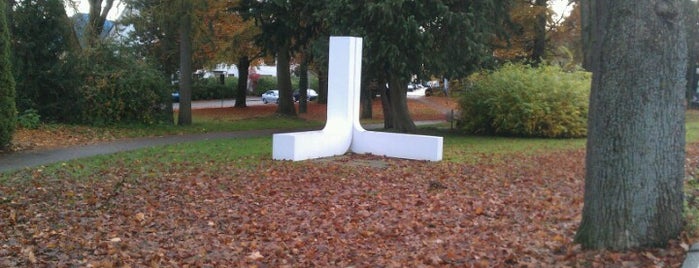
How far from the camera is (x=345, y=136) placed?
16797mm

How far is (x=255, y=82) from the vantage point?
237ft

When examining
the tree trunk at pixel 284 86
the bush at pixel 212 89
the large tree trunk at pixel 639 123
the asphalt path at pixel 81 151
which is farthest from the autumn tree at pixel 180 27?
the bush at pixel 212 89

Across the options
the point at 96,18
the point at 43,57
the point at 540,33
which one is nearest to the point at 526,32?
the point at 540,33

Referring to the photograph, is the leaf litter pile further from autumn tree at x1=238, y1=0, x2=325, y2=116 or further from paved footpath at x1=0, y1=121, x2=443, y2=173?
autumn tree at x1=238, y1=0, x2=325, y2=116

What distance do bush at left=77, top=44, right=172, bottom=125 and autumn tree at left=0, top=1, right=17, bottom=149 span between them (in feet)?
19.6

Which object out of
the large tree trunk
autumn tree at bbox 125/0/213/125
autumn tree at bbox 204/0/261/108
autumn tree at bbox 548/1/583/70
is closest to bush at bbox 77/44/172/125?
autumn tree at bbox 125/0/213/125

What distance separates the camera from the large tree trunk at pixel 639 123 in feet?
18.0

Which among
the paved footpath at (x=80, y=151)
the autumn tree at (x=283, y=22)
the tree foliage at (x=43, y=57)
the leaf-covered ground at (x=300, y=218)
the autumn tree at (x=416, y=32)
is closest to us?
the leaf-covered ground at (x=300, y=218)

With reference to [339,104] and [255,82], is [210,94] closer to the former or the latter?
[255,82]

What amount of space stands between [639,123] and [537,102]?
61.0 feet

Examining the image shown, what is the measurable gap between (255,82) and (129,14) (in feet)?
142

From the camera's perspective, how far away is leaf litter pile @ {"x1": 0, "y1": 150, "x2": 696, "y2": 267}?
681 cm

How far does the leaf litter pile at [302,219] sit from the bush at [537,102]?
10364 millimetres

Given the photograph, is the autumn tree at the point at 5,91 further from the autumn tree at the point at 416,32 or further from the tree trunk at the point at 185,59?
the autumn tree at the point at 416,32
